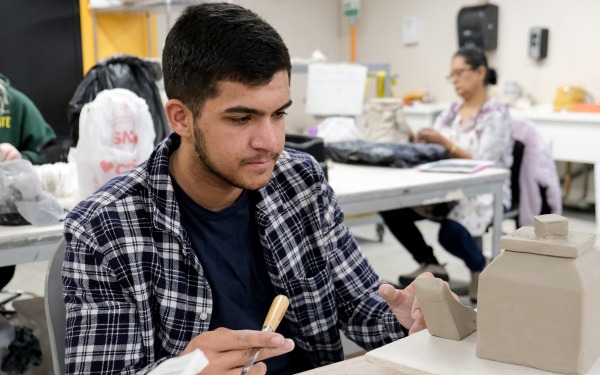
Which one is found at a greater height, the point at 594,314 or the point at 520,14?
the point at 520,14

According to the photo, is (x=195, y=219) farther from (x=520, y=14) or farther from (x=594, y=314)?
(x=520, y=14)

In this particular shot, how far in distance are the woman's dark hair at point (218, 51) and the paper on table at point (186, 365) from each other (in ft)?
1.43

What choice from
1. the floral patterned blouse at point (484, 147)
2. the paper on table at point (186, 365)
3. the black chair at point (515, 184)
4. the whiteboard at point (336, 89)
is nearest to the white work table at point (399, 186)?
the floral patterned blouse at point (484, 147)

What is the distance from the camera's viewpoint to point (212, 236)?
4.01 ft

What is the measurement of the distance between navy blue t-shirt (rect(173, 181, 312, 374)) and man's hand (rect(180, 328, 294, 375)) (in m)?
0.30

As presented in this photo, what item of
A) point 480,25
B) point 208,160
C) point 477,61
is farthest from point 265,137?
point 480,25

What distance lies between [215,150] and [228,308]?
27 cm

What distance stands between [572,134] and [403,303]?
3871 mm

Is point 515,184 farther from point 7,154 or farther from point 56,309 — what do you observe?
point 56,309

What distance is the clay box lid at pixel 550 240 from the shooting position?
0.84 metres

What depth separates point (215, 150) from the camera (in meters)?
1.12

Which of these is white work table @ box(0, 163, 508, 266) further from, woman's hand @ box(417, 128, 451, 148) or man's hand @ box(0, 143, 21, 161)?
man's hand @ box(0, 143, 21, 161)

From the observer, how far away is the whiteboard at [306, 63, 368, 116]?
3.83 m

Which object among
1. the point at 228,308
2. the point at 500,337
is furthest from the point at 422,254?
the point at 500,337
